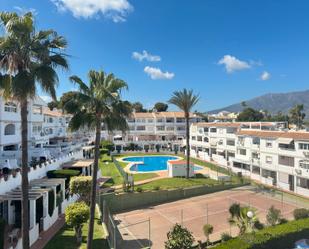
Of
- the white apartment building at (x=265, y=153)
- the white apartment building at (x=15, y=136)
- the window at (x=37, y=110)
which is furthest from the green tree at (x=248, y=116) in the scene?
the white apartment building at (x=15, y=136)

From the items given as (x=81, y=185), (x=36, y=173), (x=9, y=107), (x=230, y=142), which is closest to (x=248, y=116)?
(x=230, y=142)

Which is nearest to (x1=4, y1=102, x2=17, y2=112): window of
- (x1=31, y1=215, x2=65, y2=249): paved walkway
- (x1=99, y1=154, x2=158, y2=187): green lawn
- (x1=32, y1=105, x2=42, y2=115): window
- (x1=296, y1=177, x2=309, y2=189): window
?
(x1=32, y1=105, x2=42, y2=115): window

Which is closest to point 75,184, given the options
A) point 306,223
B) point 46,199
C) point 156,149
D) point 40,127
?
point 46,199

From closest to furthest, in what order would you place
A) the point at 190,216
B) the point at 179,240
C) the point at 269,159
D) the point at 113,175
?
the point at 179,240, the point at 190,216, the point at 113,175, the point at 269,159

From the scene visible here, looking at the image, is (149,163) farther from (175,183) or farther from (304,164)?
(304,164)

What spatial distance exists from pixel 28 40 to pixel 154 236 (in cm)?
1561

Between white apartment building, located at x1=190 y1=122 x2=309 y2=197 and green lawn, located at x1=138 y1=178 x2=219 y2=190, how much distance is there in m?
9.93

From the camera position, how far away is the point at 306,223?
18547 mm

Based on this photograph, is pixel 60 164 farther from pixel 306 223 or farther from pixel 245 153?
pixel 245 153

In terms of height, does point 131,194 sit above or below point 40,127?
below

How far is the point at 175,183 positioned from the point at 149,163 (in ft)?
69.7

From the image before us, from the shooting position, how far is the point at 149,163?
189 ft

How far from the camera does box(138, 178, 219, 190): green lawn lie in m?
34.2

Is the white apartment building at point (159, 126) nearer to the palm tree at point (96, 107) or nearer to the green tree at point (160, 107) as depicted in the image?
the green tree at point (160, 107)
